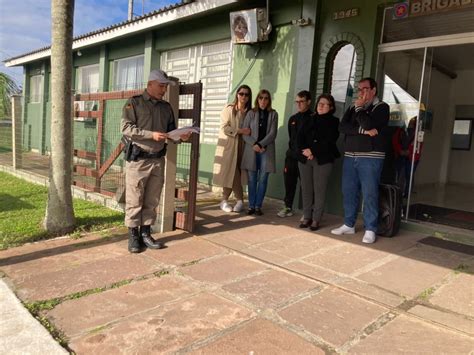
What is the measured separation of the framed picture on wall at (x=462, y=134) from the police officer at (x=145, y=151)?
9641mm

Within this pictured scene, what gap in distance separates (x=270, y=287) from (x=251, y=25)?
4761 mm

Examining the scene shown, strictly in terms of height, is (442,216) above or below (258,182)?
below

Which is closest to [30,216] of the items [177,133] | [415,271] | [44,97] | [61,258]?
[61,258]

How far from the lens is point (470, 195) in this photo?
8.78m

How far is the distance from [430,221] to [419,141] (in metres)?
1.08

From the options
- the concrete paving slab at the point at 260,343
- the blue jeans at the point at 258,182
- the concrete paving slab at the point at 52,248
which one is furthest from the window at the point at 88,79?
the concrete paving slab at the point at 260,343

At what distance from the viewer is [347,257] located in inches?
161

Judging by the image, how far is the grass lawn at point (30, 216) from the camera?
448 centimetres

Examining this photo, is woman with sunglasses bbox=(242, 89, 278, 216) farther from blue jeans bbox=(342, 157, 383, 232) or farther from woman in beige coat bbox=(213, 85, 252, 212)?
blue jeans bbox=(342, 157, 383, 232)

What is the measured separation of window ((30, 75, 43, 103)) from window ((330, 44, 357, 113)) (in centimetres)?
1172

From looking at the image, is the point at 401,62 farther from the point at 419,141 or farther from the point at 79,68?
the point at 79,68

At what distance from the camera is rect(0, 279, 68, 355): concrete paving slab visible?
7.45ft

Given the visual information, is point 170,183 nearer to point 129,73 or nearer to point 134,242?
point 134,242

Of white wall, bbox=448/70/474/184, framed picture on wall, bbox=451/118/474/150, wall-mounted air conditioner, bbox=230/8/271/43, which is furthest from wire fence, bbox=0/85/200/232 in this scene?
framed picture on wall, bbox=451/118/474/150
